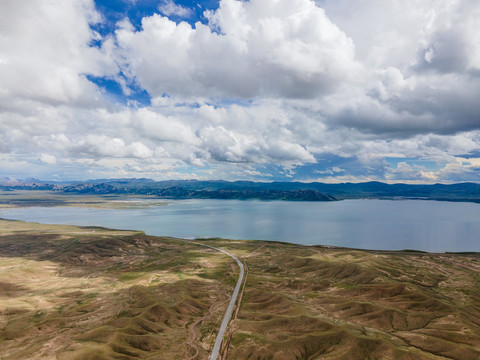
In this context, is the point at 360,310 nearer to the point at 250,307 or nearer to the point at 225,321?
the point at 250,307

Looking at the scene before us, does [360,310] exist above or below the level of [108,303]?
above

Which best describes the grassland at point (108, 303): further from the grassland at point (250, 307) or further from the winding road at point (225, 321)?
the winding road at point (225, 321)

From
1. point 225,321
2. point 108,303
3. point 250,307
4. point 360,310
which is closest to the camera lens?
point 225,321

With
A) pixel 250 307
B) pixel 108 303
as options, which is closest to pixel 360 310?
pixel 250 307

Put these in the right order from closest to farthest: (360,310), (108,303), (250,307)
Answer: (360,310), (250,307), (108,303)

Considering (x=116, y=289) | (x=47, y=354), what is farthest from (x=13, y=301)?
(x=47, y=354)

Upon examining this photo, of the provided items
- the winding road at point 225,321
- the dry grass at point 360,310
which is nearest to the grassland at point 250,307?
the dry grass at point 360,310

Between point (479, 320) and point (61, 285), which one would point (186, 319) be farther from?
point (479, 320)

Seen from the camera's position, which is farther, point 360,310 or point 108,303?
point 108,303

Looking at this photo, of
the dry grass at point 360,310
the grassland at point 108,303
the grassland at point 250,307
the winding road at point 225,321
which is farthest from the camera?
the grassland at point 108,303
